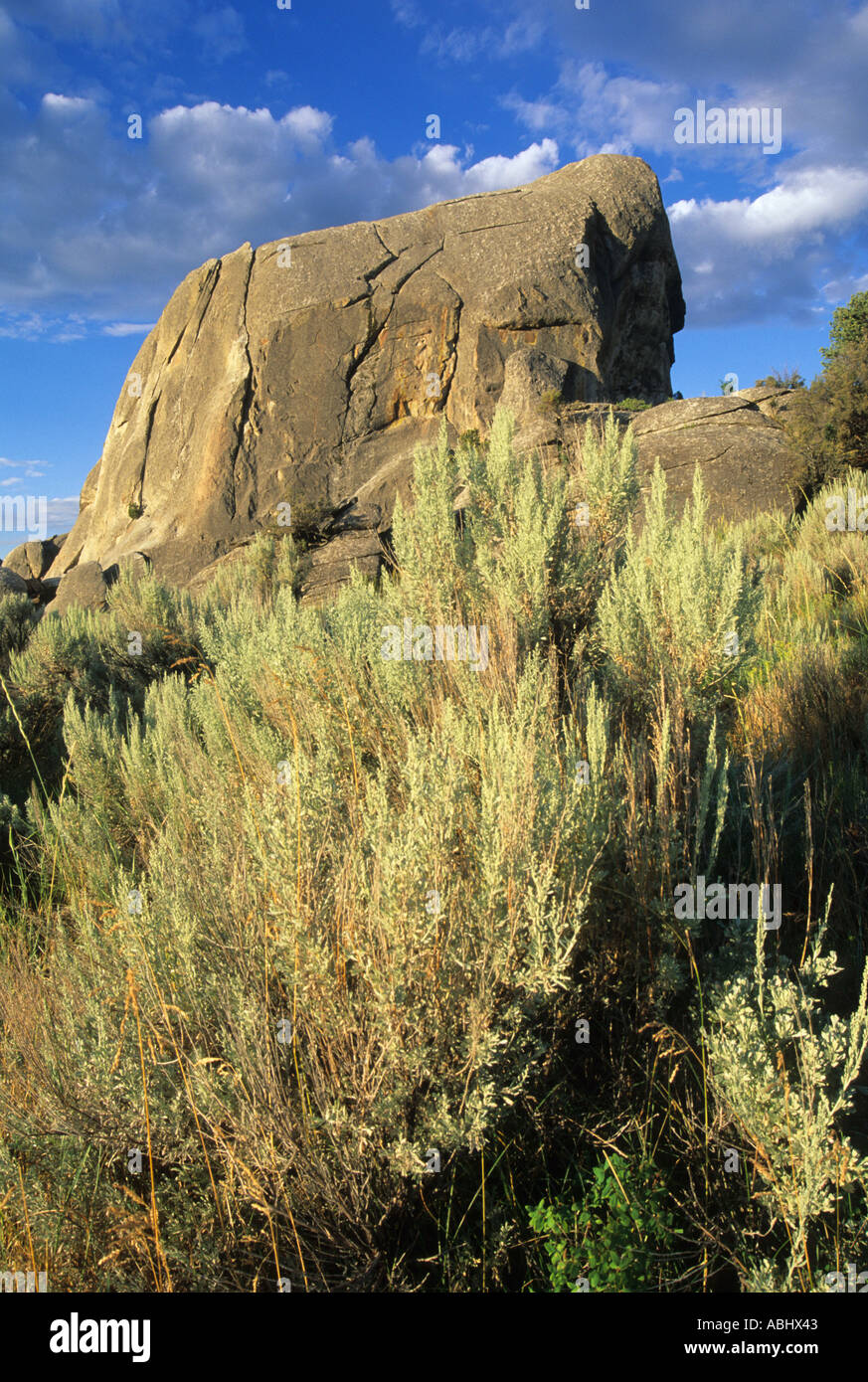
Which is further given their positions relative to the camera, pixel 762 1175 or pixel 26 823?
pixel 26 823

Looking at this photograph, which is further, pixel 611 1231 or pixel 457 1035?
pixel 457 1035

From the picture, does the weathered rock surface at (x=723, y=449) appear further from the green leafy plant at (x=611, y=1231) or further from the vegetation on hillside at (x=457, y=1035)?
the green leafy plant at (x=611, y=1231)

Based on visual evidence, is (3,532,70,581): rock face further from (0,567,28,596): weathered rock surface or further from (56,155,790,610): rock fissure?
(0,567,28,596): weathered rock surface

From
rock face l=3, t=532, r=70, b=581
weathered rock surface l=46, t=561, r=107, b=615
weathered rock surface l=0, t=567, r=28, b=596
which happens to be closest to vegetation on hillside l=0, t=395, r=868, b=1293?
weathered rock surface l=0, t=567, r=28, b=596

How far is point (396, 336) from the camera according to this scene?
64.8ft

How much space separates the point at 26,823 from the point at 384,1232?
3.45 meters

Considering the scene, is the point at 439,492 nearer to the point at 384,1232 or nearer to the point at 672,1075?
the point at 672,1075

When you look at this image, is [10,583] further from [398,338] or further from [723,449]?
[723,449]

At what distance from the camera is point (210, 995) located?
77.1 inches

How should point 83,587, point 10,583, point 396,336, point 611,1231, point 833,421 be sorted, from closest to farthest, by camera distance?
point 611,1231 → point 833,421 → point 10,583 → point 83,587 → point 396,336

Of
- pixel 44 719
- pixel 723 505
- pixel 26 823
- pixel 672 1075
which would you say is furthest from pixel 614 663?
pixel 723 505

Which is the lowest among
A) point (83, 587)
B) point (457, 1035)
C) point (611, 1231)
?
point (611, 1231)

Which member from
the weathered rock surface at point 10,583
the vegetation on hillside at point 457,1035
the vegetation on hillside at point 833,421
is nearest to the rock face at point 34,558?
the weathered rock surface at point 10,583

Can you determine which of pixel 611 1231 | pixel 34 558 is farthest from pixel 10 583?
pixel 34 558
